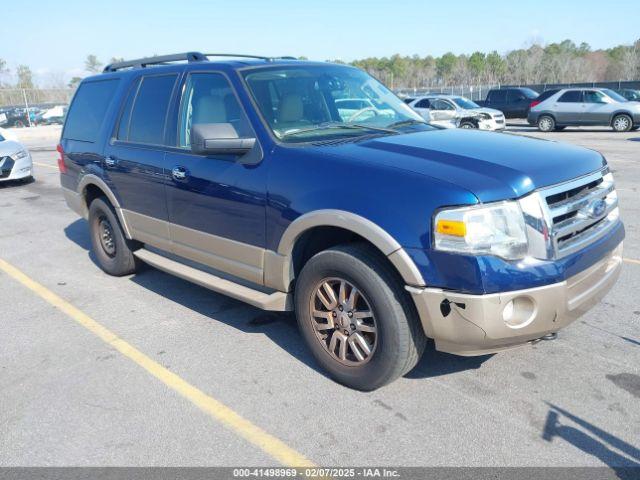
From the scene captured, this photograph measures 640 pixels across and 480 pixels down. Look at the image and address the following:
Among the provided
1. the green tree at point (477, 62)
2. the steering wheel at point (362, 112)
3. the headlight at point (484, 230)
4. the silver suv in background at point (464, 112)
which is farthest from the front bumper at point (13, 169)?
the green tree at point (477, 62)

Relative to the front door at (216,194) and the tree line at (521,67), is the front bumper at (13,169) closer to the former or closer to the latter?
the front door at (216,194)

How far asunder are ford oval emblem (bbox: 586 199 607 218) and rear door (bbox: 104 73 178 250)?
303cm

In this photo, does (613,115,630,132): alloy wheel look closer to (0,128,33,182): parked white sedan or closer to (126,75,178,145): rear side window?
(0,128,33,182): parked white sedan

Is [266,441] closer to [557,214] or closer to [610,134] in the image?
[557,214]

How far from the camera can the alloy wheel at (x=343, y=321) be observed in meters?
3.30

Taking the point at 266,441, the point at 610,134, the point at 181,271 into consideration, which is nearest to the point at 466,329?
the point at 266,441

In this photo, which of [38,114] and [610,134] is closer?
[610,134]

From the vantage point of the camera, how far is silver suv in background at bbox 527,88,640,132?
66.0 ft

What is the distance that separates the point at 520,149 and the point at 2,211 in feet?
29.6

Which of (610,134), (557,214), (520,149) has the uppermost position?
(520,149)

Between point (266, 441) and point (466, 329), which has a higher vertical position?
point (466, 329)

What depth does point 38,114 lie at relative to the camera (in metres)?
32.5

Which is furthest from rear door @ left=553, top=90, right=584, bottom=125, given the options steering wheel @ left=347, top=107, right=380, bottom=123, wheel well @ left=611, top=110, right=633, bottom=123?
steering wheel @ left=347, top=107, right=380, bottom=123

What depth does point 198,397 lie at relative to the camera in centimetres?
344
